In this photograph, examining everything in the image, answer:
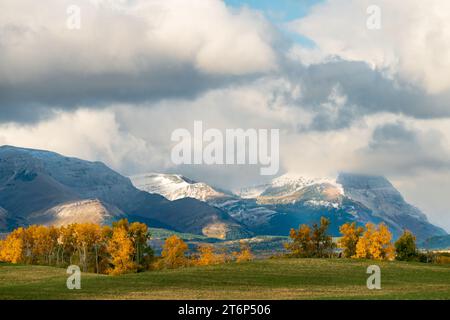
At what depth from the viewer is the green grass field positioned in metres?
89.1

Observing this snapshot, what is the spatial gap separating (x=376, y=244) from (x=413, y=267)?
45284 millimetres

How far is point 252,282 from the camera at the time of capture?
118m

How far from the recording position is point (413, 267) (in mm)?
153625

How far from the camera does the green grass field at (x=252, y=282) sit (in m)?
89.1

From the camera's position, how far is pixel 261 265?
14950 centimetres
